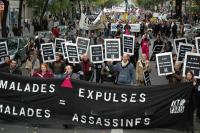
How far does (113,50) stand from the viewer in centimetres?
1633

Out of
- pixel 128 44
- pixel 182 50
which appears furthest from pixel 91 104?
pixel 128 44

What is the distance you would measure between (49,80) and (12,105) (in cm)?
99

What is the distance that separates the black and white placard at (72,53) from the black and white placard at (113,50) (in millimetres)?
925

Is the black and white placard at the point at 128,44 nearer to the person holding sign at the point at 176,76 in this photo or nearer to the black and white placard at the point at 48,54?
the black and white placard at the point at 48,54

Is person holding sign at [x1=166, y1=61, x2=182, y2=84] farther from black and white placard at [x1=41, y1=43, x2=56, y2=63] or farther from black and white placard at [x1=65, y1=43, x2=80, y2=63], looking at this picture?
black and white placard at [x1=41, y1=43, x2=56, y2=63]

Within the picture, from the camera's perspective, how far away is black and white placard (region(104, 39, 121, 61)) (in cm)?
1630

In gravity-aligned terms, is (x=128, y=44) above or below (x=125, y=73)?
above

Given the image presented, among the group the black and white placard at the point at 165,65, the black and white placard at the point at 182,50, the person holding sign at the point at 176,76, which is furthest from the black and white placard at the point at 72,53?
the person holding sign at the point at 176,76

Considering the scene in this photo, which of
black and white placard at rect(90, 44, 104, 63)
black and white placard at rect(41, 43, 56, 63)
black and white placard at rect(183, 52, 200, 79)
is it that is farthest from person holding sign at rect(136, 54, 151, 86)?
black and white placard at rect(41, 43, 56, 63)

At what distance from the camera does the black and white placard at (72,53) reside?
648 inches

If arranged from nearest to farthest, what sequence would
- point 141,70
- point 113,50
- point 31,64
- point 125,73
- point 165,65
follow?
1. point 125,73
2. point 165,65
3. point 141,70
4. point 31,64
5. point 113,50

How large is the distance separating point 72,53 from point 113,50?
4.16ft

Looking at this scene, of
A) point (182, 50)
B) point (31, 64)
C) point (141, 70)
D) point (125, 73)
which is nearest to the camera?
point (125, 73)

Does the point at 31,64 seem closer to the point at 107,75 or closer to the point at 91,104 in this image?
the point at 107,75
